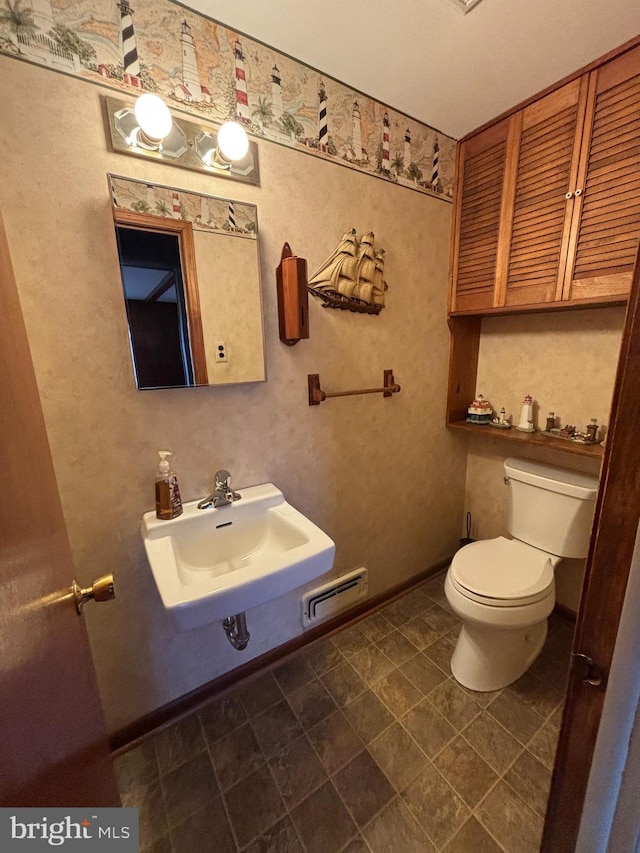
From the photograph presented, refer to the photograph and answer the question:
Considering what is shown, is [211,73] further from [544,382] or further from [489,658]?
[489,658]

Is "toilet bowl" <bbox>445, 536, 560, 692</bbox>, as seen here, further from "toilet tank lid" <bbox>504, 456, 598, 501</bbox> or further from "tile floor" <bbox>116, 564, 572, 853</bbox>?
"toilet tank lid" <bbox>504, 456, 598, 501</bbox>

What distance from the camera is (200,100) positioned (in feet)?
3.45

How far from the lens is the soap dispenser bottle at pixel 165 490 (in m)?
1.12

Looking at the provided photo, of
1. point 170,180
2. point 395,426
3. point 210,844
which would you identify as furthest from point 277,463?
point 210,844

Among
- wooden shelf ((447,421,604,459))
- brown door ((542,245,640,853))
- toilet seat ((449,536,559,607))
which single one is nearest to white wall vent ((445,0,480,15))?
brown door ((542,245,640,853))

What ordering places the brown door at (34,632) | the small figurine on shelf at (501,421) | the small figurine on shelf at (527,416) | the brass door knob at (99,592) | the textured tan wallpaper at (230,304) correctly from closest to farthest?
the brown door at (34,632)
the brass door knob at (99,592)
the textured tan wallpaper at (230,304)
the small figurine on shelf at (527,416)
the small figurine on shelf at (501,421)

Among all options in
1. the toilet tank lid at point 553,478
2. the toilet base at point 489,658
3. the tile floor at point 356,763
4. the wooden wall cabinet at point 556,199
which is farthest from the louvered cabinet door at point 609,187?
the tile floor at point 356,763

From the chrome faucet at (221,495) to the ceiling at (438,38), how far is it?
4.73 ft

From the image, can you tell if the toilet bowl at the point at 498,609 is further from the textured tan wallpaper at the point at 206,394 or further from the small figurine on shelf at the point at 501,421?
the small figurine on shelf at the point at 501,421

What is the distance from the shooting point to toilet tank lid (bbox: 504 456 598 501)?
144 centimetres

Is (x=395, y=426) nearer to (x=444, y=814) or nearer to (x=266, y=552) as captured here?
(x=266, y=552)

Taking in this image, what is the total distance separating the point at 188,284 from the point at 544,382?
170 cm

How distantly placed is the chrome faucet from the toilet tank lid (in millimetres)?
1338

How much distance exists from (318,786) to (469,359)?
1996 mm
